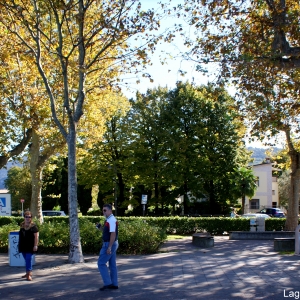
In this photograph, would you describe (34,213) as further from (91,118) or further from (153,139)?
(153,139)

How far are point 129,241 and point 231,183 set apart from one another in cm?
2807

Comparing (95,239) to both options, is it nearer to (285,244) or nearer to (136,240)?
(136,240)

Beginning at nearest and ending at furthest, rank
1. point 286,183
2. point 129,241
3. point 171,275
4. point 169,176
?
point 171,275
point 129,241
point 169,176
point 286,183

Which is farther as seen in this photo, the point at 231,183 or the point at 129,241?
the point at 231,183

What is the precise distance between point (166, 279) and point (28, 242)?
11.5ft

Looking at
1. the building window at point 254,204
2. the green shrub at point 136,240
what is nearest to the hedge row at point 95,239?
Answer: the green shrub at point 136,240

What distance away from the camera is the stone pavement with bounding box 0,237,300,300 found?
321 inches

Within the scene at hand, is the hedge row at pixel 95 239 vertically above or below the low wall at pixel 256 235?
above

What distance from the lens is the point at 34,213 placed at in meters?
22.7

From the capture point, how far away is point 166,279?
9.80 m

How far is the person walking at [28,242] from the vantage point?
9906mm

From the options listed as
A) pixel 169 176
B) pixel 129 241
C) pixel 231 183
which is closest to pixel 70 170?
pixel 129 241

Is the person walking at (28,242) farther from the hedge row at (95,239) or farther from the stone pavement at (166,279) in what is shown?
the hedge row at (95,239)

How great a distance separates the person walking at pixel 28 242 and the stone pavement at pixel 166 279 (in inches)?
15.1
